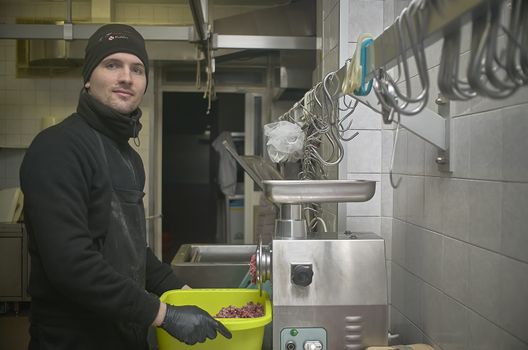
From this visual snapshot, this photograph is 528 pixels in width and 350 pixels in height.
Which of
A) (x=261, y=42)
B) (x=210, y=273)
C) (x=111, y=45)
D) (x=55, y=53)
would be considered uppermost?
(x=55, y=53)

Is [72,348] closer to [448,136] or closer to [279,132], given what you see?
[279,132]

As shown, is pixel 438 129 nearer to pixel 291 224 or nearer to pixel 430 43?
pixel 291 224

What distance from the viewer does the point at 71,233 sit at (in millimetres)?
1174

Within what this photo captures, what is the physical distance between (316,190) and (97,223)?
672 millimetres

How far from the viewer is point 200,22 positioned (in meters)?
2.43

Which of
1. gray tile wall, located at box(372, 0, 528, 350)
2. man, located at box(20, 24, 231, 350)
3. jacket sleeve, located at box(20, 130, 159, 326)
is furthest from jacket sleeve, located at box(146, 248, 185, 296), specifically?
gray tile wall, located at box(372, 0, 528, 350)

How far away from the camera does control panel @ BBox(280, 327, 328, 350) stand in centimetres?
123

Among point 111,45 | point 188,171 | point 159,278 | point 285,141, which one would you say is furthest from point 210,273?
point 188,171

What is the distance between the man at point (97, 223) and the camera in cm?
118

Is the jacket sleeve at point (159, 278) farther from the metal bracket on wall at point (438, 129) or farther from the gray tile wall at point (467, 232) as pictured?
the metal bracket on wall at point (438, 129)

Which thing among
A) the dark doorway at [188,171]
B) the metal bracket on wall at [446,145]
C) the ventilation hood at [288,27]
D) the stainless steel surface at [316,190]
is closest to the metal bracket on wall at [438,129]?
the metal bracket on wall at [446,145]

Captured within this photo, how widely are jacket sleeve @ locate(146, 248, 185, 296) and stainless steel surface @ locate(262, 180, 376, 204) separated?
0.76m

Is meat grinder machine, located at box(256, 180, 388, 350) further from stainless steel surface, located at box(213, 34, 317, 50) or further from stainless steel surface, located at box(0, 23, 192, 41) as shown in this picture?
stainless steel surface, located at box(0, 23, 192, 41)

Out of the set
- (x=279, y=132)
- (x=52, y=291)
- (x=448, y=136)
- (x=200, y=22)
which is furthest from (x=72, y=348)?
(x=200, y=22)
